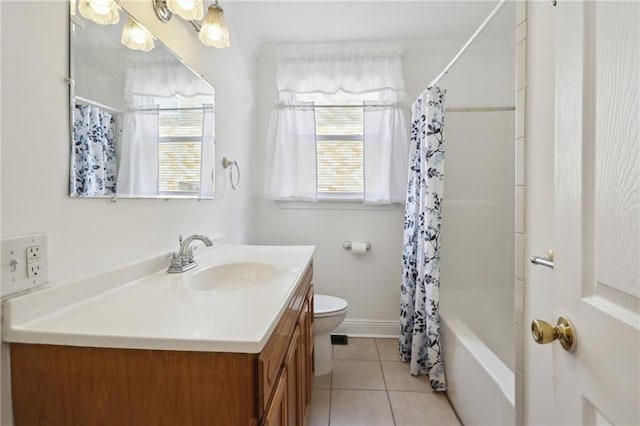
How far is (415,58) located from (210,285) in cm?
235

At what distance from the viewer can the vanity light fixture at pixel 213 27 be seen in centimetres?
137

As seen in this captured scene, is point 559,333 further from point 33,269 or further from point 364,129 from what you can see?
point 364,129

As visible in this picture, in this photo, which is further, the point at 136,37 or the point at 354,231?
the point at 354,231

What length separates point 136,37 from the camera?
42.4 inches

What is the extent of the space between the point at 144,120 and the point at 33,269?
65 cm

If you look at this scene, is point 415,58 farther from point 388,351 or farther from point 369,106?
point 388,351

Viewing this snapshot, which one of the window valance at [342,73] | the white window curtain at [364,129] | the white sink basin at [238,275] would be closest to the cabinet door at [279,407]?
the white sink basin at [238,275]

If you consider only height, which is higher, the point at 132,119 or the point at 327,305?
the point at 132,119

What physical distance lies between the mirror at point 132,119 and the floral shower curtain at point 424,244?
1.33 meters

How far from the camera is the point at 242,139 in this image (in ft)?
7.41

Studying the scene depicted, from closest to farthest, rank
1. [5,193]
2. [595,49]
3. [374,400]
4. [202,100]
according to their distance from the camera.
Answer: [595,49], [5,193], [202,100], [374,400]

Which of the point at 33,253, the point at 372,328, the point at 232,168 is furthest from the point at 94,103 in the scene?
the point at 372,328

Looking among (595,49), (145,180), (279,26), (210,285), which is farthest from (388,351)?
(279,26)

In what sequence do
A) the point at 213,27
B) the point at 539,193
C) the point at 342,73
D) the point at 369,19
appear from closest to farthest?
1. the point at 539,193
2. the point at 213,27
3. the point at 369,19
4. the point at 342,73
